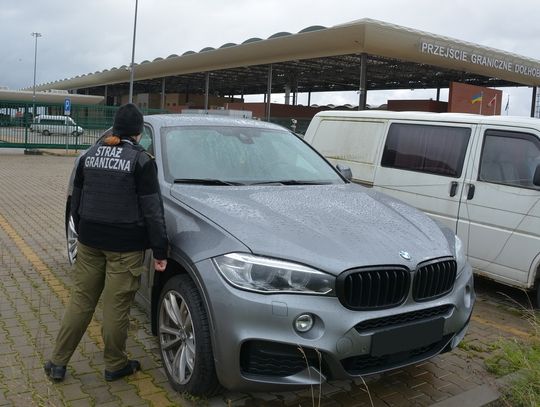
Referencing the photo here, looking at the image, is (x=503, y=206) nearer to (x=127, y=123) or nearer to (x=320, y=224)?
(x=320, y=224)

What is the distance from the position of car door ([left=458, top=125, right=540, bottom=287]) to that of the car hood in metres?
1.92

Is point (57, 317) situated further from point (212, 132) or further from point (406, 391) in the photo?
point (406, 391)

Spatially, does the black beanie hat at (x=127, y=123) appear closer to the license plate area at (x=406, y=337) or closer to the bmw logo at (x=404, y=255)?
the bmw logo at (x=404, y=255)

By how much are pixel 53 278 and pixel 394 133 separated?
4.17 meters

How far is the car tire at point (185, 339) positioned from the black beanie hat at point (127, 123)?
906 millimetres

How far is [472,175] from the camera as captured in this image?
5621 millimetres

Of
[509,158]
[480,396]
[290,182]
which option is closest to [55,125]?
[509,158]

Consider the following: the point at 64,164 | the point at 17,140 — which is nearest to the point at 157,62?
the point at 17,140

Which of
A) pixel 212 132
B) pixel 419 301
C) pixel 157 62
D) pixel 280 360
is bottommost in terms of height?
pixel 280 360

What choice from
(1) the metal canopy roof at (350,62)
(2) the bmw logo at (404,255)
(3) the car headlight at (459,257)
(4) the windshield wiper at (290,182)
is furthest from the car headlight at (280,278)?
(1) the metal canopy roof at (350,62)

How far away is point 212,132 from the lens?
4.29 metres

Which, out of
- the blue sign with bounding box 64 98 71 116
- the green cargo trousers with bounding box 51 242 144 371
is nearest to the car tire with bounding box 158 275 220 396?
the green cargo trousers with bounding box 51 242 144 371

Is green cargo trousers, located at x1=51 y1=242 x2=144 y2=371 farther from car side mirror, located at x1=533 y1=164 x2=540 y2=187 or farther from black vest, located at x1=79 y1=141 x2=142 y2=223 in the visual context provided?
car side mirror, located at x1=533 y1=164 x2=540 y2=187

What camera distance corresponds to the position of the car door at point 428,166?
577 centimetres
